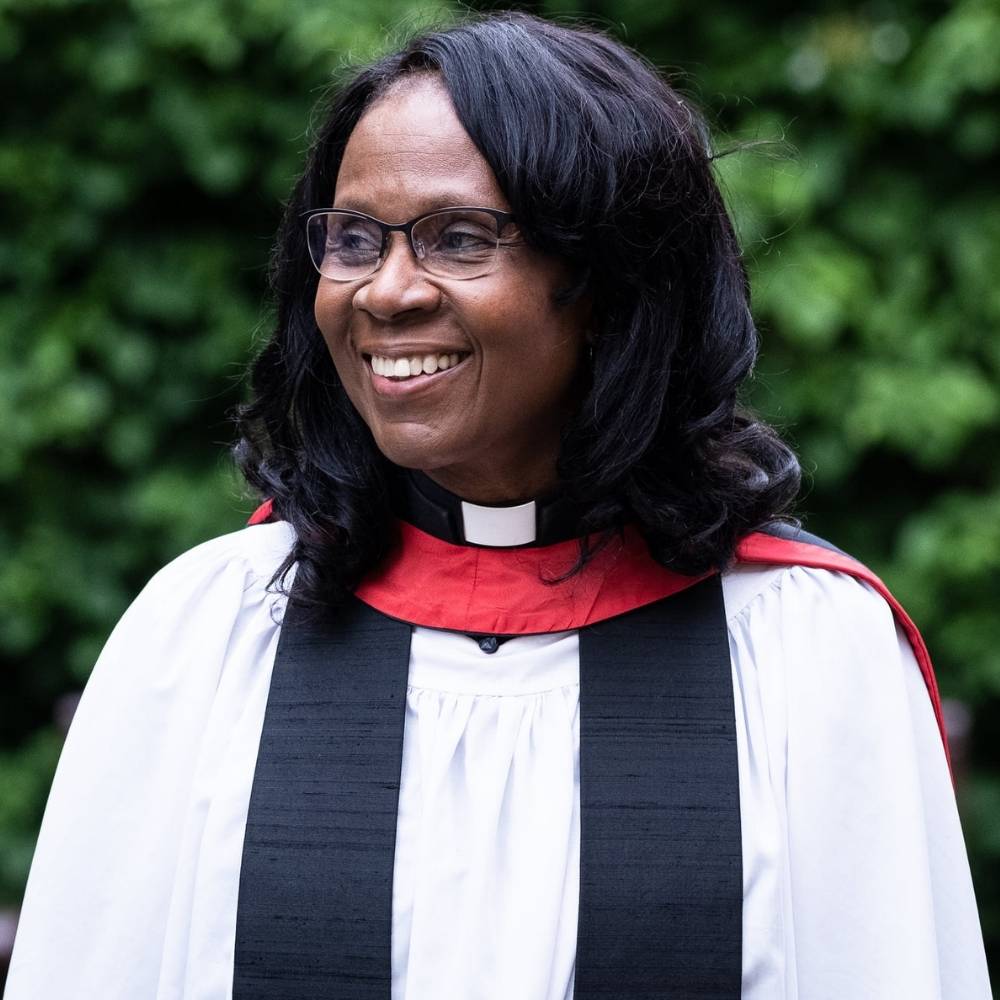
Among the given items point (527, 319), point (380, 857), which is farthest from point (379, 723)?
point (527, 319)

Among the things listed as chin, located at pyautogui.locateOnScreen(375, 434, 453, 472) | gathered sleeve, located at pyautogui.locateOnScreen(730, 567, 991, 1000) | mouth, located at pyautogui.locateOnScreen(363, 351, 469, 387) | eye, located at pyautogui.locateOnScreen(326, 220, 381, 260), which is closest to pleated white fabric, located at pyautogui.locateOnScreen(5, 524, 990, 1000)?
A: gathered sleeve, located at pyautogui.locateOnScreen(730, 567, 991, 1000)

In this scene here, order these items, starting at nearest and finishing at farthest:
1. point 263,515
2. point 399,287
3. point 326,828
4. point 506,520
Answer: point 399,287
point 326,828
point 506,520
point 263,515

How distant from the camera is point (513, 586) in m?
2.09

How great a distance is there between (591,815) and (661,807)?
9 cm

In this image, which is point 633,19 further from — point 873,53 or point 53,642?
point 53,642

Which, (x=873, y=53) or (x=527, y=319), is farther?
(x=873, y=53)

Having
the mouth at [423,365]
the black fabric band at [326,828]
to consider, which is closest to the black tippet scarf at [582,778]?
the black fabric band at [326,828]

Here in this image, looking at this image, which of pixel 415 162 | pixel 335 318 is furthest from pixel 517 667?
pixel 415 162

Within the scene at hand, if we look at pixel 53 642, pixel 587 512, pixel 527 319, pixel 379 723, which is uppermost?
pixel 527 319

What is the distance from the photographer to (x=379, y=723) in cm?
203

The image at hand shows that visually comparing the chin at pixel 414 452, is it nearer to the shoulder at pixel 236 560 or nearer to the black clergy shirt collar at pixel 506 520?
the black clergy shirt collar at pixel 506 520

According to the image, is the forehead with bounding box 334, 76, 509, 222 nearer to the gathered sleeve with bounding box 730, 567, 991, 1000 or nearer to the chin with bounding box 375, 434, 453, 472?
the chin with bounding box 375, 434, 453, 472

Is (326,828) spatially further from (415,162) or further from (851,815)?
(415,162)

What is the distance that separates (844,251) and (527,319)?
2371 millimetres
